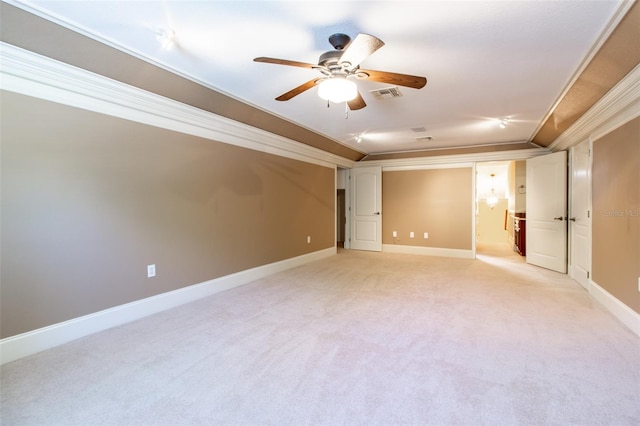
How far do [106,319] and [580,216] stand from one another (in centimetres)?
600

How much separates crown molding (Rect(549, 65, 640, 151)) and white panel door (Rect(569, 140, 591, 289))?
0.21 m

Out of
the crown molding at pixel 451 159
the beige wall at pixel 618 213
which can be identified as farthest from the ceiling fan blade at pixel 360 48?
the crown molding at pixel 451 159

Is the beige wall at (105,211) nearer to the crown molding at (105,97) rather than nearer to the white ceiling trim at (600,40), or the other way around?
the crown molding at (105,97)

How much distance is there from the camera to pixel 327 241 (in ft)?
21.4

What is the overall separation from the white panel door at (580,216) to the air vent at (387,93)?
9.02 feet

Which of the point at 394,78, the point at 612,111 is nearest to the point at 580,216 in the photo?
the point at 612,111

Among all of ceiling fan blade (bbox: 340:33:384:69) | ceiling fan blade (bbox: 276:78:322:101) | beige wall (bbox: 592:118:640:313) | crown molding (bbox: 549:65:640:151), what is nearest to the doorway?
crown molding (bbox: 549:65:640:151)

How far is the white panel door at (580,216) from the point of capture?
3.95m

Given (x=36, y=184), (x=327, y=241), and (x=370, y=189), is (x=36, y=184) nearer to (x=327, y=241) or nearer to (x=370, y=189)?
(x=327, y=241)

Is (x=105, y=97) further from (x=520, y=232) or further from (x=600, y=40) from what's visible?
(x=520, y=232)

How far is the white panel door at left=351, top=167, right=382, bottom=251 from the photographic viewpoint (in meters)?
7.18

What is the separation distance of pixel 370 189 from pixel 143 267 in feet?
17.5

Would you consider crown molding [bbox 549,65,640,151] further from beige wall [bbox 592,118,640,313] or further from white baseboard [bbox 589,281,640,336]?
white baseboard [bbox 589,281,640,336]

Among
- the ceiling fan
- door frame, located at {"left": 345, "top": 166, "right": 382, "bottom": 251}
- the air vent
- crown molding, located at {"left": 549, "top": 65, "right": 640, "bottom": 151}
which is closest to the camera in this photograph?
the ceiling fan
